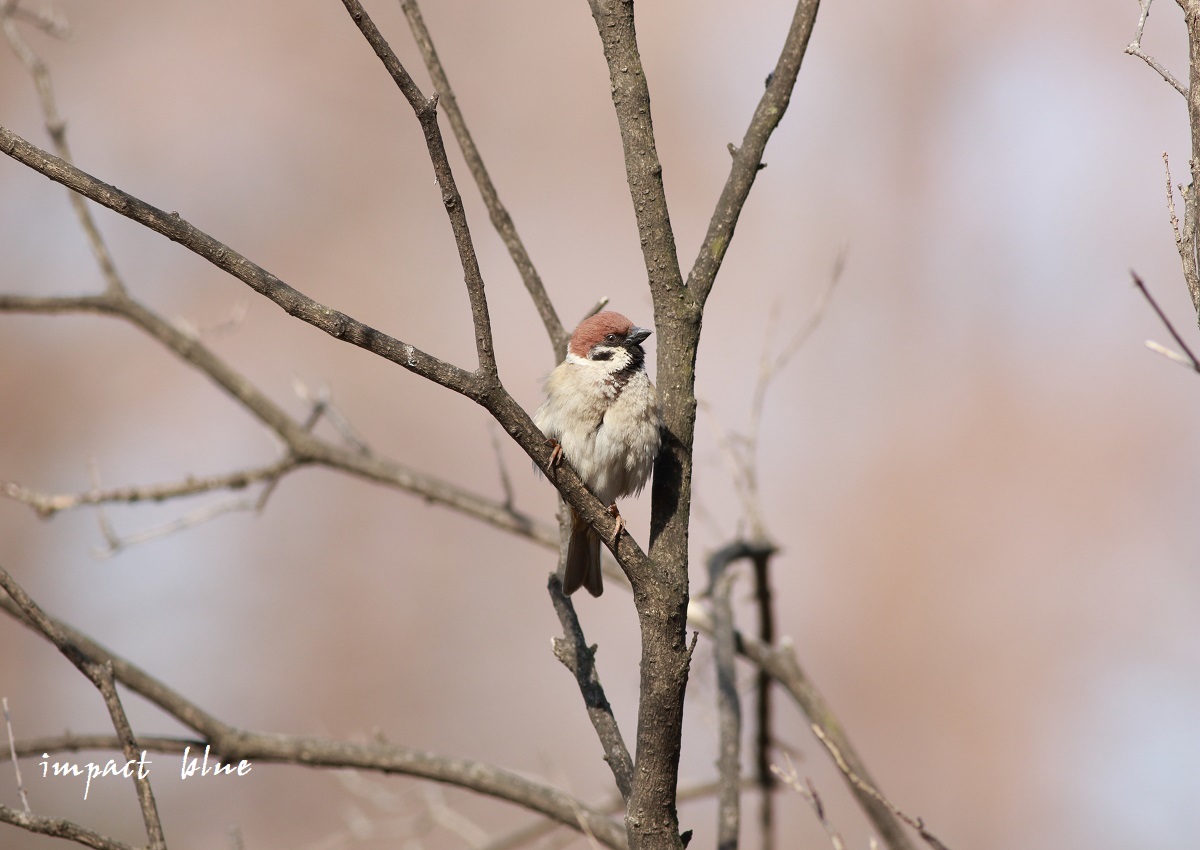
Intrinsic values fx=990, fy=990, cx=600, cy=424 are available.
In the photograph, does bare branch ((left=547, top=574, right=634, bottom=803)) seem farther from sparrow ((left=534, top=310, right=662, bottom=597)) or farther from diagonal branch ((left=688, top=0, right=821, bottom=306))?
diagonal branch ((left=688, top=0, right=821, bottom=306))

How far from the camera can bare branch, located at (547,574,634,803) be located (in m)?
2.15

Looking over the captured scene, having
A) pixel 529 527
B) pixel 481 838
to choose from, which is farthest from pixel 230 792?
pixel 529 527

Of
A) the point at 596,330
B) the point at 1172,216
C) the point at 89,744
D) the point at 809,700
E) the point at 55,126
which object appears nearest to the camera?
the point at 1172,216

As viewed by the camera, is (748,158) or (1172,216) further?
(748,158)

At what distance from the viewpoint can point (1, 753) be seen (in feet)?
8.79

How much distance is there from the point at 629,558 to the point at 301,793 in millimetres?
6567

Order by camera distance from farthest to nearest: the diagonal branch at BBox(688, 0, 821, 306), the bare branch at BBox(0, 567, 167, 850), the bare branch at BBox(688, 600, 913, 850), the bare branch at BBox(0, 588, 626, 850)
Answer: the bare branch at BBox(688, 600, 913, 850) → the bare branch at BBox(0, 588, 626, 850) → the diagonal branch at BBox(688, 0, 821, 306) → the bare branch at BBox(0, 567, 167, 850)

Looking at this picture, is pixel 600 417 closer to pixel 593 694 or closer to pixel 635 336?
pixel 635 336

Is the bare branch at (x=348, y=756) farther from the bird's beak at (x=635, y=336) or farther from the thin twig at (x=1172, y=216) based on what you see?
the thin twig at (x=1172, y=216)

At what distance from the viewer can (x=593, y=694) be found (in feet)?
7.54

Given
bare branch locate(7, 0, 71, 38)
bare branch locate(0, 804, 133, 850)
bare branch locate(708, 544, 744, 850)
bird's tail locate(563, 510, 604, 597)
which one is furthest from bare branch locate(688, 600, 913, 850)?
bare branch locate(7, 0, 71, 38)

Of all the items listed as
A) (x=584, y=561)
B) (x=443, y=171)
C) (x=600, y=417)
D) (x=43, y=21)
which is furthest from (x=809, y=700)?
(x=43, y=21)

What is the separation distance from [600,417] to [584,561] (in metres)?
0.52

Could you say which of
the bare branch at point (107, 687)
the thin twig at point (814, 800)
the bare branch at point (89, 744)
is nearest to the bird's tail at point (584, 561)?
the thin twig at point (814, 800)
